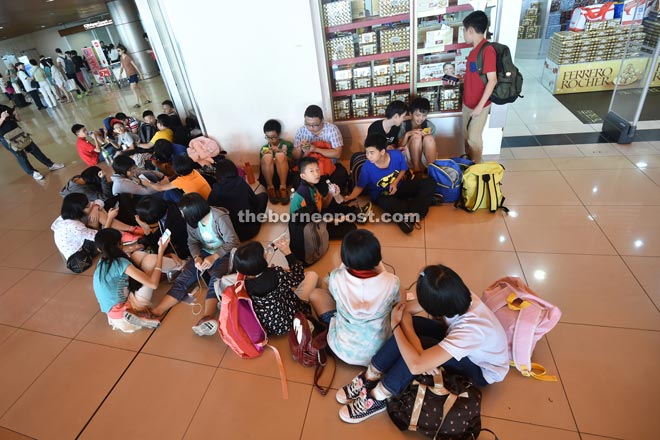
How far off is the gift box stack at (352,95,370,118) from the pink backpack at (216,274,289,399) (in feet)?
10.3

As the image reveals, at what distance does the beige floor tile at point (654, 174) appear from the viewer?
3270 millimetres

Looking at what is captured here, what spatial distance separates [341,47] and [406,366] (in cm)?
373

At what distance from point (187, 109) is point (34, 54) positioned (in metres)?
16.5

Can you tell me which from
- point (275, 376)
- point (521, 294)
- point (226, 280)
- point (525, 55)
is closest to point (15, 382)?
point (226, 280)

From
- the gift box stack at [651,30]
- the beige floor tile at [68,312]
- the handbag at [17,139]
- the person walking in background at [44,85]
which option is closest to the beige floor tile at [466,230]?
the gift box stack at [651,30]

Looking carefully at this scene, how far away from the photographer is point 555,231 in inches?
113

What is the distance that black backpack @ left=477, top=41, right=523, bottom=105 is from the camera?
328cm

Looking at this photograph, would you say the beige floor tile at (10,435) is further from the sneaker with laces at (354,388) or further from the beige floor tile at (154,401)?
the sneaker with laces at (354,388)

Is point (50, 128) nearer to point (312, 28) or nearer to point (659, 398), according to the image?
point (312, 28)

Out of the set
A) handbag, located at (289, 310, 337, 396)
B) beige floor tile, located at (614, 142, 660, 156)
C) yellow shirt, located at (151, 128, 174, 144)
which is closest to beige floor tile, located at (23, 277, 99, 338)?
handbag, located at (289, 310, 337, 396)

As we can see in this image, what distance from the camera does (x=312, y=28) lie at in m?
3.81

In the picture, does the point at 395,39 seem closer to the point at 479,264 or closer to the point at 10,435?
the point at 479,264

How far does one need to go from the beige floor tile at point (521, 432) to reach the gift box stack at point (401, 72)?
3.70 meters

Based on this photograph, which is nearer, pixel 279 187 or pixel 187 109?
pixel 279 187
